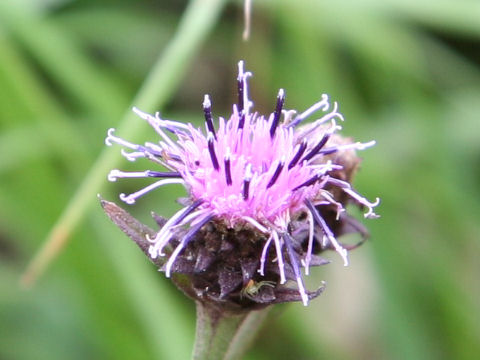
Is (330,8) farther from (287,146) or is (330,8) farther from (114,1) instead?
(287,146)

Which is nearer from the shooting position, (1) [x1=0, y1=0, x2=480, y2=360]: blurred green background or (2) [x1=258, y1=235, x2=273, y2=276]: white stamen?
(2) [x1=258, y1=235, x2=273, y2=276]: white stamen

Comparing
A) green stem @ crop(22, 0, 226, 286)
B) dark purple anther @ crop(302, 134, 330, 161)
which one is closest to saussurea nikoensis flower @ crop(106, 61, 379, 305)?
dark purple anther @ crop(302, 134, 330, 161)

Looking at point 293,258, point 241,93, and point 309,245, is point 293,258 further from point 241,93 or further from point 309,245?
point 241,93

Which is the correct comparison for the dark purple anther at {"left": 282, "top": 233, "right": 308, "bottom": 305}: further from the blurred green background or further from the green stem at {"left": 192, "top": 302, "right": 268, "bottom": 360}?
the blurred green background

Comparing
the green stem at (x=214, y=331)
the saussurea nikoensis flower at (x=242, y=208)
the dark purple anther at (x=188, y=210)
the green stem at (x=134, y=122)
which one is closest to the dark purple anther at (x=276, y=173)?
the saussurea nikoensis flower at (x=242, y=208)

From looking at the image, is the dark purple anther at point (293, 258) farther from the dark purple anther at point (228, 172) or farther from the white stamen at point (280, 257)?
A: the dark purple anther at point (228, 172)

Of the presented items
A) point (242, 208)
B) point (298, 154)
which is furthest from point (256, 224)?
point (298, 154)
